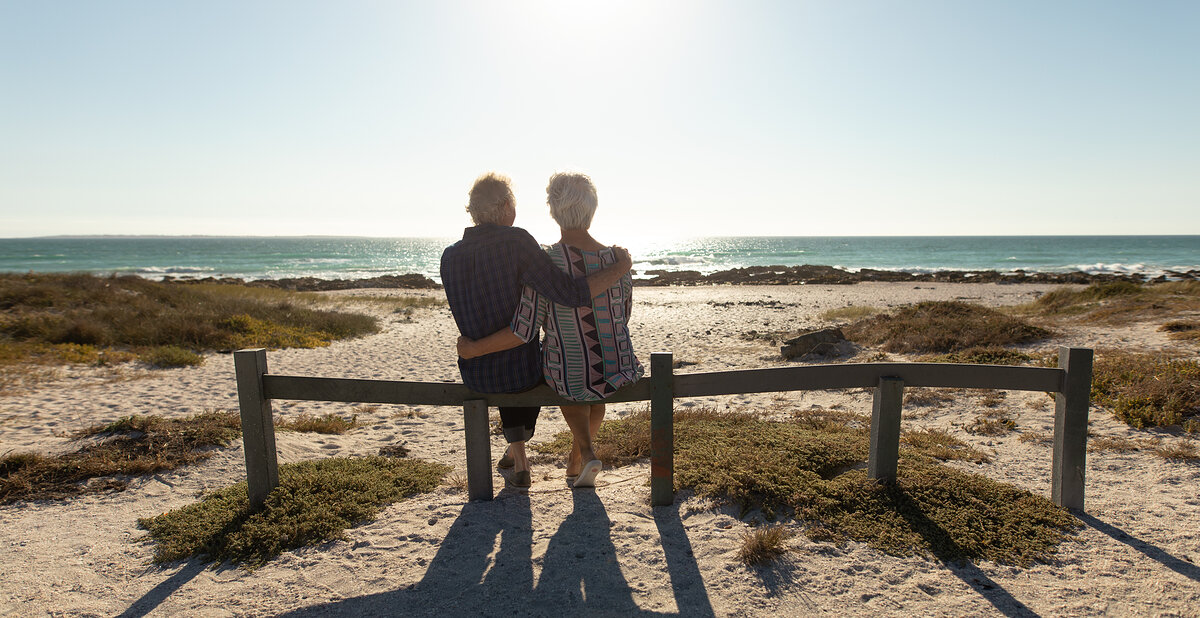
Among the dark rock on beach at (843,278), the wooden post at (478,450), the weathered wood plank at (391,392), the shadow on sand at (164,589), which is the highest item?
the weathered wood plank at (391,392)

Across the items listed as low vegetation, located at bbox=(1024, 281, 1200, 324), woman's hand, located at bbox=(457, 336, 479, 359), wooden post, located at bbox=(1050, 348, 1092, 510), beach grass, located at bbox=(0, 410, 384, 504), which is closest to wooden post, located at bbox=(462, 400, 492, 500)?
woman's hand, located at bbox=(457, 336, 479, 359)

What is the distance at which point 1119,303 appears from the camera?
13.6 m

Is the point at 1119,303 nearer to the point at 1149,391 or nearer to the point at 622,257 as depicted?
the point at 1149,391

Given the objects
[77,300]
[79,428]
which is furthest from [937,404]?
[77,300]

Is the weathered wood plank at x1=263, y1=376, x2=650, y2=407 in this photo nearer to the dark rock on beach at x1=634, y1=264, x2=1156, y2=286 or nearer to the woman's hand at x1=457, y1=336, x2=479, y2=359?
the woman's hand at x1=457, y1=336, x2=479, y2=359

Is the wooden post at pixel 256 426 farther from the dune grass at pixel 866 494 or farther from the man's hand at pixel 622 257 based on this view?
the dune grass at pixel 866 494

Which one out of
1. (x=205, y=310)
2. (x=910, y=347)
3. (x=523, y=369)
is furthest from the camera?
(x=205, y=310)

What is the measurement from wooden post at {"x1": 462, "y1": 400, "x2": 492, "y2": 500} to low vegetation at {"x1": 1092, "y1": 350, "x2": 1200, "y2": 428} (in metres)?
6.02

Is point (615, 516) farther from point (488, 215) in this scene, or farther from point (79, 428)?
point (79, 428)

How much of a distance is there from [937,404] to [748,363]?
13.4ft

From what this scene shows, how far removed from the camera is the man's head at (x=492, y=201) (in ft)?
11.0

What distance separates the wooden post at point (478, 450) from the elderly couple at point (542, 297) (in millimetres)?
170

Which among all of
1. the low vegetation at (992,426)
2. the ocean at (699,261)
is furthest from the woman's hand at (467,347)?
the ocean at (699,261)

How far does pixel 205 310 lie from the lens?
13.9 meters
